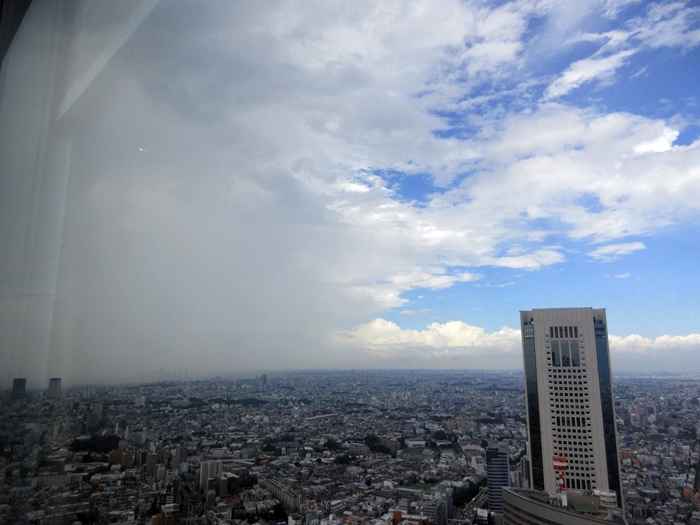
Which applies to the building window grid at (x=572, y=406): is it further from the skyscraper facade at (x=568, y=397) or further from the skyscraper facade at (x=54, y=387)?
the skyscraper facade at (x=54, y=387)

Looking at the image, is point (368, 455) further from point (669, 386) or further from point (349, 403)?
point (669, 386)

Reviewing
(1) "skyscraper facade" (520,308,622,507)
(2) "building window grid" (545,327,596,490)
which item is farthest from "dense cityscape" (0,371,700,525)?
(2) "building window grid" (545,327,596,490)

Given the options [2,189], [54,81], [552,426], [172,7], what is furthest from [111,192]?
[552,426]

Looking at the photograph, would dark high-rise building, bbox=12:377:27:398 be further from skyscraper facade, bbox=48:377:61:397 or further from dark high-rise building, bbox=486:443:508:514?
dark high-rise building, bbox=486:443:508:514

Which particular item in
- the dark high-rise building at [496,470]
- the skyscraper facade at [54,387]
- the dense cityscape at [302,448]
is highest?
the skyscraper facade at [54,387]

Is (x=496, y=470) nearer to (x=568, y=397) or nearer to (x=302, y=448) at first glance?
(x=568, y=397)

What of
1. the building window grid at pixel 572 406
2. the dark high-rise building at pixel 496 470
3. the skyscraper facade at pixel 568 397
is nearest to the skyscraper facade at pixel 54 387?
the dark high-rise building at pixel 496 470
